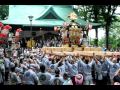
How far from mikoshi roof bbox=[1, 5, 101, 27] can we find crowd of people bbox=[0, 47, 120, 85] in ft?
1.99

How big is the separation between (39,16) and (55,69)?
2.14 metres

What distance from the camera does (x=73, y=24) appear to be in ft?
40.9

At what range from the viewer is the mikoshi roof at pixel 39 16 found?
1027 centimetres

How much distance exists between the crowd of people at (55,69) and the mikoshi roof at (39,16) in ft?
1.99

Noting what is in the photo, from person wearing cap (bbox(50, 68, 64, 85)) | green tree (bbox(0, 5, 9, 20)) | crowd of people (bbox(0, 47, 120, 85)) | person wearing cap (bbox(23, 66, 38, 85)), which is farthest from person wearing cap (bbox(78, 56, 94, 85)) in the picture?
green tree (bbox(0, 5, 9, 20))

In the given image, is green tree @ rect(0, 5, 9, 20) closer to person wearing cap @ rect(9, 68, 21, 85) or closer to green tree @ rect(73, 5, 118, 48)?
person wearing cap @ rect(9, 68, 21, 85)

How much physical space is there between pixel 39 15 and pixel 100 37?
60.4 inches

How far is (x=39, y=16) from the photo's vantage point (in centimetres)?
1093

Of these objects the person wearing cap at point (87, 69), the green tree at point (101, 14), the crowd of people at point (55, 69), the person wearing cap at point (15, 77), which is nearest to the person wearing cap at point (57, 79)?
the crowd of people at point (55, 69)

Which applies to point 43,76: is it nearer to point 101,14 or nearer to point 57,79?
point 57,79

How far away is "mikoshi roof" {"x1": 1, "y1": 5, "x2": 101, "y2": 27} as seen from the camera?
1027 centimetres
